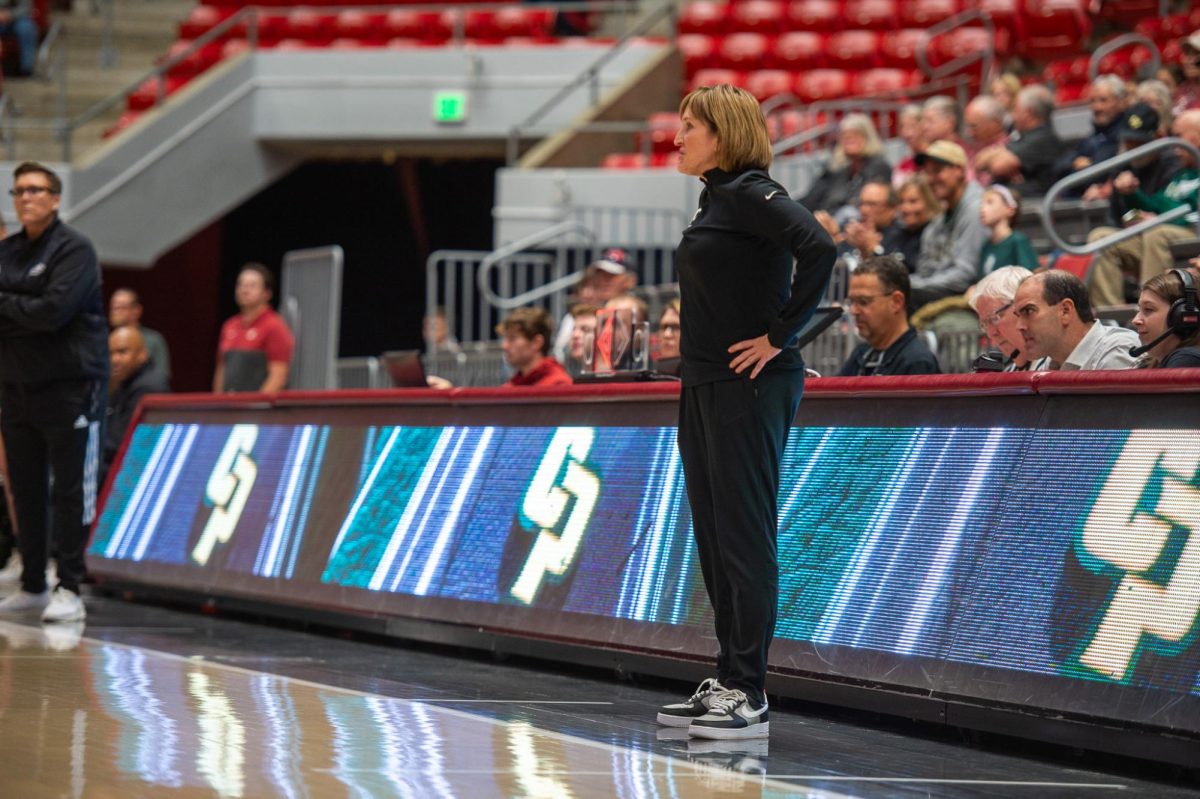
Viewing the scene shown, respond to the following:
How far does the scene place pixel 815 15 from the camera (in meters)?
16.8

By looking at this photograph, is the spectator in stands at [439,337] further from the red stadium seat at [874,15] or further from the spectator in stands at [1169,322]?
the spectator in stands at [1169,322]

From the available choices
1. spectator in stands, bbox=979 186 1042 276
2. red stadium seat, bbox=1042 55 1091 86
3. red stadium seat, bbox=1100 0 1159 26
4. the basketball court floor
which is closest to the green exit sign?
red stadium seat, bbox=1042 55 1091 86

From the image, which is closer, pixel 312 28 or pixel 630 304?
pixel 630 304

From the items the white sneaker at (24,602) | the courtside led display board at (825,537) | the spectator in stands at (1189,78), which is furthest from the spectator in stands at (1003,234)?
the white sneaker at (24,602)

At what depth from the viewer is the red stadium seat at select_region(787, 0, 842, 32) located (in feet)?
55.0

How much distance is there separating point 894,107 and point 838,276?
5.37 meters

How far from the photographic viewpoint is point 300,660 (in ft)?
20.4

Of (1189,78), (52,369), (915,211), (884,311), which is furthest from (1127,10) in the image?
(52,369)

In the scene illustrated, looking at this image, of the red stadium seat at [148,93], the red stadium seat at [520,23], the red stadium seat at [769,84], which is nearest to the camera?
the red stadium seat at [769,84]

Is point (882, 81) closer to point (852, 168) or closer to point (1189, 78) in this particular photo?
point (852, 168)

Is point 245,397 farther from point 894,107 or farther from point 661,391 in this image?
point 894,107

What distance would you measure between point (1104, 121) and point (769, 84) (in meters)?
5.96

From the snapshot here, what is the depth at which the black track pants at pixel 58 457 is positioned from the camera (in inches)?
288

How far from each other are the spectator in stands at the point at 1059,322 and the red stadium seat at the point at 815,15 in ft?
38.5
